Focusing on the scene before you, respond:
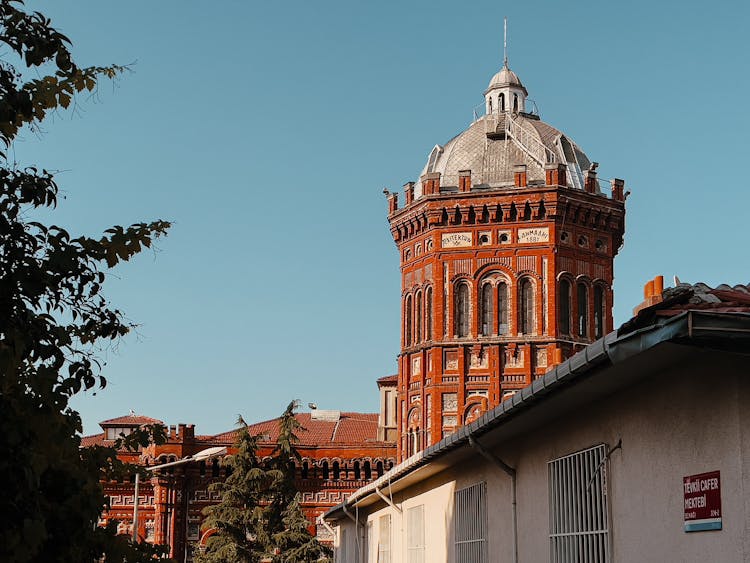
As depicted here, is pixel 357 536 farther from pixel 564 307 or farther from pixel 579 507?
pixel 579 507

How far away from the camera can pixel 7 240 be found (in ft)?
20.9

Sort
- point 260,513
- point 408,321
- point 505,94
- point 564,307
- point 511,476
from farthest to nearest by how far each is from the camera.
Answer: point 505,94
point 408,321
point 564,307
point 260,513
point 511,476

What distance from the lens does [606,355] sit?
7.88 metres

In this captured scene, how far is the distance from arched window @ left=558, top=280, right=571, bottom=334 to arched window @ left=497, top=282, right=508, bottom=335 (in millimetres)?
2205

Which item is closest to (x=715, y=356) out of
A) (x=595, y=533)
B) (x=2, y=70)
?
(x=595, y=533)

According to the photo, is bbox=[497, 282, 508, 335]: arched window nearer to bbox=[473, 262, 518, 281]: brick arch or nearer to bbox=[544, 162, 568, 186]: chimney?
bbox=[473, 262, 518, 281]: brick arch

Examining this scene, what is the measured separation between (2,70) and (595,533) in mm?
6477

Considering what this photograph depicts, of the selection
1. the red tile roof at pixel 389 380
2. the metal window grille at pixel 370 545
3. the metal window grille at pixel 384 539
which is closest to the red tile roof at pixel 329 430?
the red tile roof at pixel 389 380

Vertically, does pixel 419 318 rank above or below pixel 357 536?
above

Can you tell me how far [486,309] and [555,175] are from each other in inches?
248

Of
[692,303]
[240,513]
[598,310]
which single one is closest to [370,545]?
[240,513]

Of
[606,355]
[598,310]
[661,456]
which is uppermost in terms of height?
[598,310]

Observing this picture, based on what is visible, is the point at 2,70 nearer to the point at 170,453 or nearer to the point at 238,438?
the point at 238,438

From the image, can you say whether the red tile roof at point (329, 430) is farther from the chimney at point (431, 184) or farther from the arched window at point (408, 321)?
the chimney at point (431, 184)
